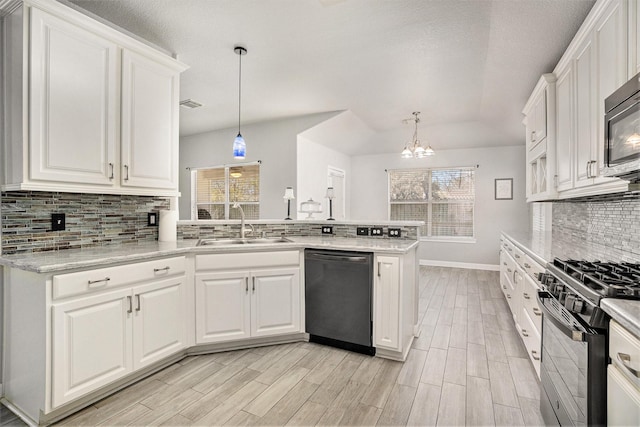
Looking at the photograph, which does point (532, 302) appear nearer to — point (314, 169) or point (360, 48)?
point (360, 48)

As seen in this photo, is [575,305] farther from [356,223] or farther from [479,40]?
[479,40]

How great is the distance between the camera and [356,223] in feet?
10.8

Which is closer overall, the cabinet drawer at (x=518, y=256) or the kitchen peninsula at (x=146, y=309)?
the kitchen peninsula at (x=146, y=309)

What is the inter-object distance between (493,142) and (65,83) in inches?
248

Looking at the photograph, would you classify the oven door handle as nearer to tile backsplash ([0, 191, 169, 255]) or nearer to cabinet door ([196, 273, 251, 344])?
cabinet door ([196, 273, 251, 344])

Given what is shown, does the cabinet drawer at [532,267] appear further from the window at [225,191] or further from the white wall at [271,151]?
the window at [225,191]

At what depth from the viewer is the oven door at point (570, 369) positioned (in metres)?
1.11

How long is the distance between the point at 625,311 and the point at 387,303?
162 centimetres

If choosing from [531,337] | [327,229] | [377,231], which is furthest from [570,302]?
[327,229]

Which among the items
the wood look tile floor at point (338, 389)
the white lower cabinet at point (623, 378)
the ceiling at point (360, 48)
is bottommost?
the wood look tile floor at point (338, 389)

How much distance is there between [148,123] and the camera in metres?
2.47

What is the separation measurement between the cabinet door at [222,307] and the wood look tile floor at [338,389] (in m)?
0.19

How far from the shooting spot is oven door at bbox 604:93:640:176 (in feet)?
4.34

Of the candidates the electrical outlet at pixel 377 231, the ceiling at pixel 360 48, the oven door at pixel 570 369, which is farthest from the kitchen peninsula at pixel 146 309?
the ceiling at pixel 360 48
